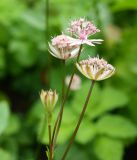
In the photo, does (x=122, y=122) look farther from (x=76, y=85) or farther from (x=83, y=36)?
(x=83, y=36)

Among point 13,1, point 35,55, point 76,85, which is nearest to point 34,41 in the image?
point 35,55

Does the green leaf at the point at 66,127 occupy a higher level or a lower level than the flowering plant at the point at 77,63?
lower

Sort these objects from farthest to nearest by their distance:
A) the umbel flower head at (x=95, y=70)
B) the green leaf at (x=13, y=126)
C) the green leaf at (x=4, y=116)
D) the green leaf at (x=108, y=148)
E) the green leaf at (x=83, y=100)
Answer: the green leaf at (x=13, y=126), the green leaf at (x=83, y=100), the green leaf at (x=108, y=148), the green leaf at (x=4, y=116), the umbel flower head at (x=95, y=70)

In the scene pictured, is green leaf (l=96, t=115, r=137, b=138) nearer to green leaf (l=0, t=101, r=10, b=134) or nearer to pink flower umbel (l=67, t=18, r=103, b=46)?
green leaf (l=0, t=101, r=10, b=134)

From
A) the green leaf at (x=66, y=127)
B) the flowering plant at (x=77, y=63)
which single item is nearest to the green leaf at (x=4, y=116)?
the green leaf at (x=66, y=127)

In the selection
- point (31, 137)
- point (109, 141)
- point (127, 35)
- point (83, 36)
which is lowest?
point (31, 137)

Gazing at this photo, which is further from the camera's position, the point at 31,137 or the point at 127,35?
the point at 127,35

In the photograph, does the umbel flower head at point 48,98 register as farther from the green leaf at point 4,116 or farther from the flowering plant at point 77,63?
the green leaf at point 4,116

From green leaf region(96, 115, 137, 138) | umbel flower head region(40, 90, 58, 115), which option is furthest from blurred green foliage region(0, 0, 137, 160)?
umbel flower head region(40, 90, 58, 115)
